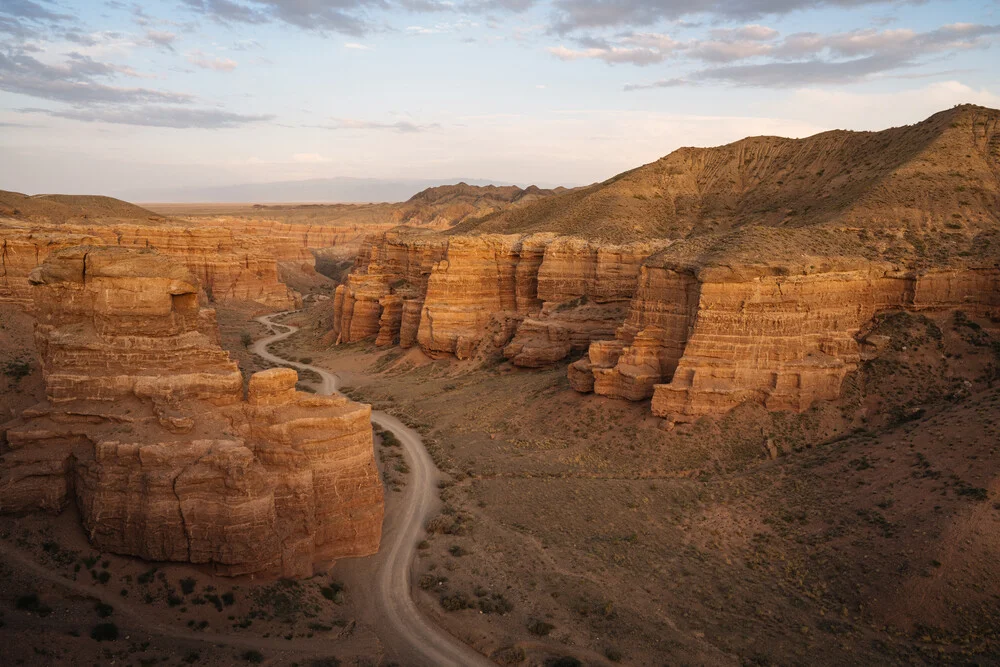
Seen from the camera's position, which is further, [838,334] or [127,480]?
[838,334]

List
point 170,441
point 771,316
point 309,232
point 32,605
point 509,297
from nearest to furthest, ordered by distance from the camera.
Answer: point 32,605
point 170,441
point 771,316
point 509,297
point 309,232

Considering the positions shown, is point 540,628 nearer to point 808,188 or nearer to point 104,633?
point 104,633

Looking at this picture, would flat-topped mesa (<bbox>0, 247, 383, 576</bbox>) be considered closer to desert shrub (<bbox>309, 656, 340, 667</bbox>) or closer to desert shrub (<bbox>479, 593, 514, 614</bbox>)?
desert shrub (<bbox>309, 656, 340, 667</bbox>)

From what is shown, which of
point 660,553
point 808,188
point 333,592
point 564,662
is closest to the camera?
point 564,662

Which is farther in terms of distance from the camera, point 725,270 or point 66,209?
point 66,209

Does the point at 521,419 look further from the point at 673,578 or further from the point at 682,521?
the point at 673,578

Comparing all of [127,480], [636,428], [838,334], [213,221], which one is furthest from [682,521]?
[213,221]

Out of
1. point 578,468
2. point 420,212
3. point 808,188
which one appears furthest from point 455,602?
point 420,212
